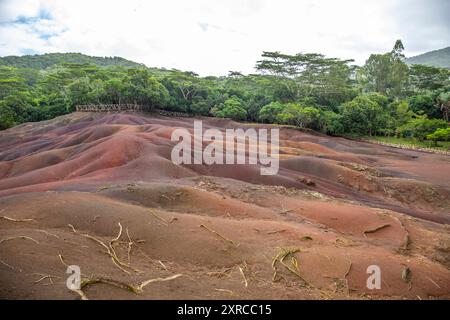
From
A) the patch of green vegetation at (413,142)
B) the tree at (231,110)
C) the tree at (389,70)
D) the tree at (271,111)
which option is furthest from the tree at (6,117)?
the tree at (389,70)

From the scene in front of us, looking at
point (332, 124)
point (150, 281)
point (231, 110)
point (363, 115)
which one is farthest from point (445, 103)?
point (150, 281)

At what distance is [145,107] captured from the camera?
48.5 m

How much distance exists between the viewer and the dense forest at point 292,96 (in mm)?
41062

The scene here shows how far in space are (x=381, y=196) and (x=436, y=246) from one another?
26.4 feet

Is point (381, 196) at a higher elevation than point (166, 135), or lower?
lower

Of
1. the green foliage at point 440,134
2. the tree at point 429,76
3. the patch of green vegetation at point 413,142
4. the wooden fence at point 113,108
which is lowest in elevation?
the patch of green vegetation at point 413,142

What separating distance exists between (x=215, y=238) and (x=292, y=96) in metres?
48.5

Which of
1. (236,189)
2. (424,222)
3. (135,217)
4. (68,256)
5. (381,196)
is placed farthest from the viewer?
(381,196)

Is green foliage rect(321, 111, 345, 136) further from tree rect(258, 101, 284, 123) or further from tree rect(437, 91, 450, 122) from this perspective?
tree rect(437, 91, 450, 122)

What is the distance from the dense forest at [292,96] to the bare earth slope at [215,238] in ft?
80.2

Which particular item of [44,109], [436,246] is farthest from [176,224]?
[44,109]

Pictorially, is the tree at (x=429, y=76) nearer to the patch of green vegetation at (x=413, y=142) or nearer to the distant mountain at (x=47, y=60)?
the patch of green vegetation at (x=413, y=142)

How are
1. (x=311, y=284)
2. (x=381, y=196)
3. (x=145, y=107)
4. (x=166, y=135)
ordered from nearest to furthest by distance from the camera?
(x=311, y=284) < (x=381, y=196) < (x=166, y=135) < (x=145, y=107)
